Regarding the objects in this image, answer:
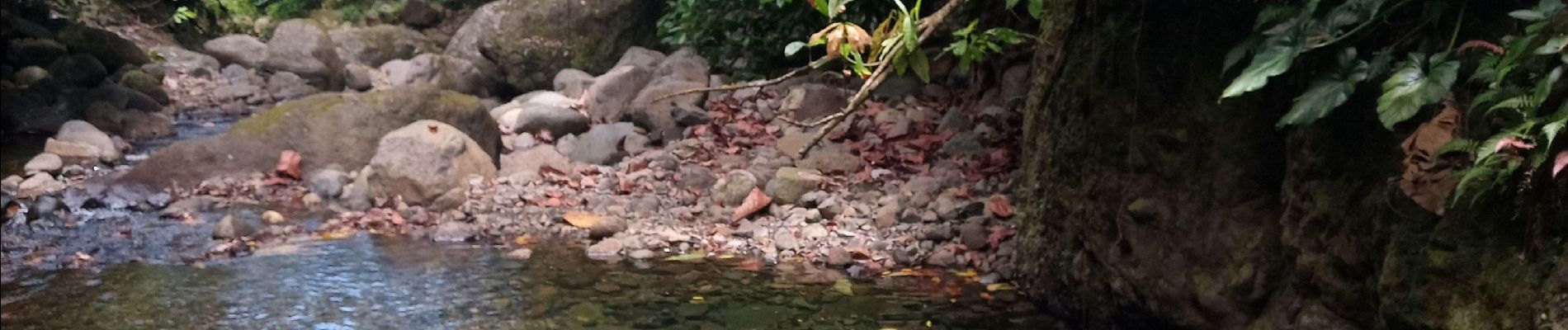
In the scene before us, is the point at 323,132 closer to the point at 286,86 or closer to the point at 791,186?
the point at 791,186

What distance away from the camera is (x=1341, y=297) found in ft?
6.92

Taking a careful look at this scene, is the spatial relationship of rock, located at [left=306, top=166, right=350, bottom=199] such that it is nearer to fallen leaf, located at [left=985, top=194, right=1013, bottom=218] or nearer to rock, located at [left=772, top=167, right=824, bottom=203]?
rock, located at [left=772, top=167, right=824, bottom=203]

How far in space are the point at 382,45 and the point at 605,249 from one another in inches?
295

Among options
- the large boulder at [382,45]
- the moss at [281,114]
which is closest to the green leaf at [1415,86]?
the moss at [281,114]

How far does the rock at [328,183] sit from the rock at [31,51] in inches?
119

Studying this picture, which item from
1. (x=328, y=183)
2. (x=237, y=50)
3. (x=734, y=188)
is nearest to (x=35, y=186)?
(x=328, y=183)

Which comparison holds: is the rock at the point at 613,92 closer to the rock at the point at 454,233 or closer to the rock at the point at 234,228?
the rock at the point at 454,233

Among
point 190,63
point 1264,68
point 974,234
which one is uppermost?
point 190,63

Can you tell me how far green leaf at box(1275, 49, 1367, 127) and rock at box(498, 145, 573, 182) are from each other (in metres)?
4.26

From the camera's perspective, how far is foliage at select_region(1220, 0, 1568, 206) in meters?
1.57

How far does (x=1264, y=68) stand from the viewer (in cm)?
196

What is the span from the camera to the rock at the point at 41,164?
330 cm

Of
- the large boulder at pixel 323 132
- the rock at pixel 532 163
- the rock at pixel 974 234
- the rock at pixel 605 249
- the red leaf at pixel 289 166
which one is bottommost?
the rock at pixel 974 234

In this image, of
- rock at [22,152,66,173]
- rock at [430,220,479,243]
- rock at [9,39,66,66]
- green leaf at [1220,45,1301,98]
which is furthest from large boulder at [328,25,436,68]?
green leaf at [1220,45,1301,98]
